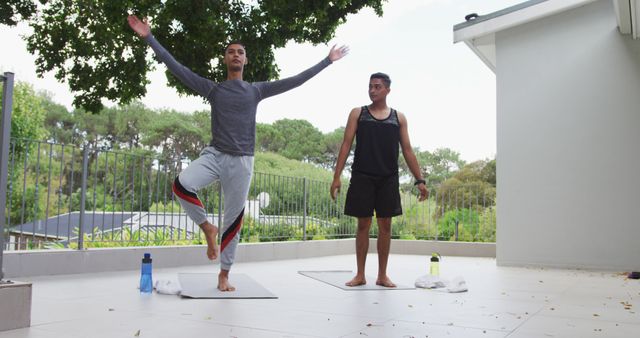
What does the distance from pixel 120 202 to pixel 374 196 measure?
8.84 ft

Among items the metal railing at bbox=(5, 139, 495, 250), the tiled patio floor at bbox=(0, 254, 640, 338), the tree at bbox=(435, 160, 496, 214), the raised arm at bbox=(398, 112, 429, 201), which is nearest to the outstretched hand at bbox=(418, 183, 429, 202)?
the raised arm at bbox=(398, 112, 429, 201)

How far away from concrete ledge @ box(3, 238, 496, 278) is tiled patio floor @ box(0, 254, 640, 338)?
23 cm

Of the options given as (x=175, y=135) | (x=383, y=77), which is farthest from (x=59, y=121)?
(x=383, y=77)

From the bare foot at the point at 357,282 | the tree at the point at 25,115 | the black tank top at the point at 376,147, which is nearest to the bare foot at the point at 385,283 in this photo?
the bare foot at the point at 357,282

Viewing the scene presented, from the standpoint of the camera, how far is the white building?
6.70 meters

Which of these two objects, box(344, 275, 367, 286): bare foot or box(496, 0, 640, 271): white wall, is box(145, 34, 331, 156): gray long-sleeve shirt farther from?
box(496, 0, 640, 271): white wall

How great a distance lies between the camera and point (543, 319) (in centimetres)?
301

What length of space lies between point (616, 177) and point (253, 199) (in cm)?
450

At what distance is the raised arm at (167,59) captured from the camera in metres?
3.71

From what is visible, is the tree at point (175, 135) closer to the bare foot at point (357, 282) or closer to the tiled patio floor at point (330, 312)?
the tiled patio floor at point (330, 312)

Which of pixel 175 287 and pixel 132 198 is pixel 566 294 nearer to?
pixel 175 287

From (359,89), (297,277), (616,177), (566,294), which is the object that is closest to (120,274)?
(297,277)

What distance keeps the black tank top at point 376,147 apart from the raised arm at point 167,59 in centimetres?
123

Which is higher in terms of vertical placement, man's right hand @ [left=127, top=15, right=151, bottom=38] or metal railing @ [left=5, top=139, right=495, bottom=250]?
man's right hand @ [left=127, top=15, right=151, bottom=38]
